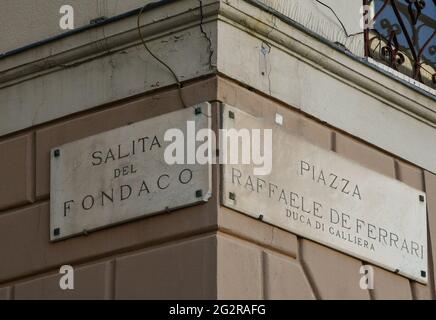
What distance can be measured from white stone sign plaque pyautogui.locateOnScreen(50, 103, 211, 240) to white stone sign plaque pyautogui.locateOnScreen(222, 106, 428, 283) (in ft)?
0.77

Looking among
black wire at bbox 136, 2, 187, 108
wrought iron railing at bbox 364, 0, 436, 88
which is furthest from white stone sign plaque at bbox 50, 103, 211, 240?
wrought iron railing at bbox 364, 0, 436, 88

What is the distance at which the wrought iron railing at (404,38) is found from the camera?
13.9 metres

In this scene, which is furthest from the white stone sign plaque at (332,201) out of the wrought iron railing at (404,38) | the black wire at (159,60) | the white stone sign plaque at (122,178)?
the wrought iron railing at (404,38)

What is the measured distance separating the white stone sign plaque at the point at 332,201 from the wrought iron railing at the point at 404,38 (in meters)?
0.93

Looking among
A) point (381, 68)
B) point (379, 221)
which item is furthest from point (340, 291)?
point (381, 68)

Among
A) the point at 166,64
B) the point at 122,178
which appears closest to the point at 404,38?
the point at 166,64

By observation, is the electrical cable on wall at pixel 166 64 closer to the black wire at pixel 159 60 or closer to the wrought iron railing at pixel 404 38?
the black wire at pixel 159 60

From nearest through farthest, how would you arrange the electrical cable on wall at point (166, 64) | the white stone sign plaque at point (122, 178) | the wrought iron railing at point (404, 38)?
1. the white stone sign plaque at point (122, 178)
2. the electrical cable on wall at point (166, 64)
3. the wrought iron railing at point (404, 38)

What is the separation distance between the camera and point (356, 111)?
13.4 metres

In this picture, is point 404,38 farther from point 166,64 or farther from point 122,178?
point 122,178

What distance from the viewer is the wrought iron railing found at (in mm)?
13875

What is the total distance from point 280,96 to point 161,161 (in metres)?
0.92

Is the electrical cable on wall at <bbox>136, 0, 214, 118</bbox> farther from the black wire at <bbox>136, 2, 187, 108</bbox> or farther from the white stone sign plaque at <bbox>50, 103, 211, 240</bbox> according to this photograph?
the white stone sign plaque at <bbox>50, 103, 211, 240</bbox>

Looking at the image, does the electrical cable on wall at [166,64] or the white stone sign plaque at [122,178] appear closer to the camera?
the white stone sign plaque at [122,178]
